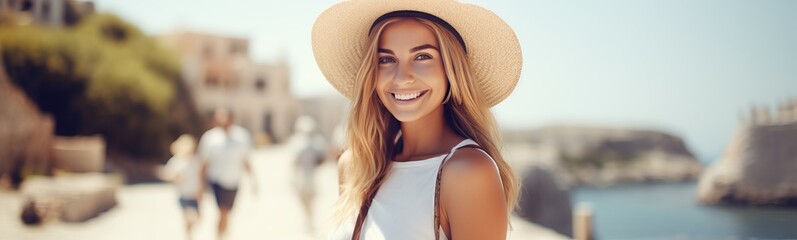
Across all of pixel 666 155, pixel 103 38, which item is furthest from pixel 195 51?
pixel 666 155

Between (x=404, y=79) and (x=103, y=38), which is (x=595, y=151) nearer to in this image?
(x=103, y=38)

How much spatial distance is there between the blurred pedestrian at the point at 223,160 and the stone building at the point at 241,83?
35.2 m

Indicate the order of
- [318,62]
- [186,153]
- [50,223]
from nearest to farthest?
[318,62]
[186,153]
[50,223]

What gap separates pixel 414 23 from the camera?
1.81 metres

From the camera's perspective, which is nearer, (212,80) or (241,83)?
(212,80)

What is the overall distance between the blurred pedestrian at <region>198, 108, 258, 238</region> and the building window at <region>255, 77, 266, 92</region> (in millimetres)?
37952

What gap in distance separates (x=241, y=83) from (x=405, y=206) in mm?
43415

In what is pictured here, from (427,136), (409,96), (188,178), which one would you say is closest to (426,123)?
(427,136)

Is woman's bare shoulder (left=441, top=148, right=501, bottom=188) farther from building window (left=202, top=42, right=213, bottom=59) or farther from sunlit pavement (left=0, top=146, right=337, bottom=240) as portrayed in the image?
building window (left=202, top=42, right=213, bottom=59)

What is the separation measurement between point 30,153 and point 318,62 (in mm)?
16639

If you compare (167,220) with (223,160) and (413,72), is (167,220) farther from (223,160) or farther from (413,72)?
(413,72)

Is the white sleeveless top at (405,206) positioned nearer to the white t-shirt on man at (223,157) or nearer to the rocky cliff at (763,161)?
the white t-shirt on man at (223,157)

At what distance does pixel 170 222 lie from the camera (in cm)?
1046

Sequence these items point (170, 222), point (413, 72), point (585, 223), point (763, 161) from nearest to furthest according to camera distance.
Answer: point (413, 72), point (585, 223), point (170, 222), point (763, 161)
